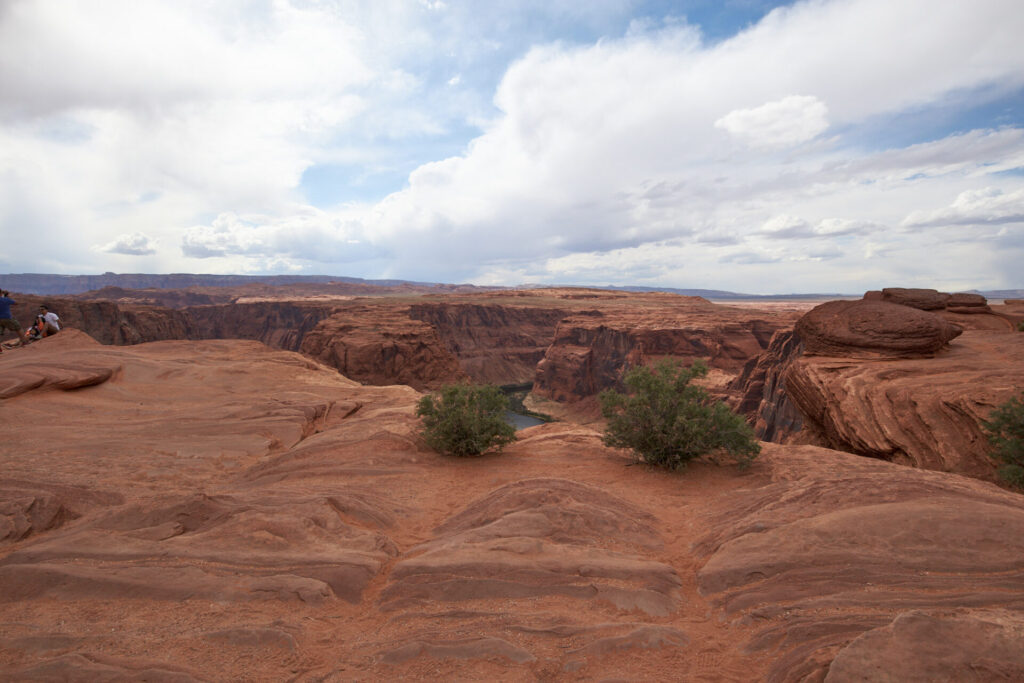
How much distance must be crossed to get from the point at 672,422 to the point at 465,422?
4227 mm

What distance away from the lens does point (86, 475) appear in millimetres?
8555

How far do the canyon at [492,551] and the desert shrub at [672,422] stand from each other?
47 centimetres

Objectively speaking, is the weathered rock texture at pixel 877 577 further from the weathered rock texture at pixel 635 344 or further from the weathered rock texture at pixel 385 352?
the weathered rock texture at pixel 385 352

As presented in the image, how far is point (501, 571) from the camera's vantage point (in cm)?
554

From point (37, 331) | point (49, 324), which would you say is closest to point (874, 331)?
point (49, 324)

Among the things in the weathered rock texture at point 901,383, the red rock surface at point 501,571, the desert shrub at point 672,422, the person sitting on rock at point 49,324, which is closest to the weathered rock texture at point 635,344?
the weathered rock texture at point 901,383

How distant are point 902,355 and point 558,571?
16297 millimetres

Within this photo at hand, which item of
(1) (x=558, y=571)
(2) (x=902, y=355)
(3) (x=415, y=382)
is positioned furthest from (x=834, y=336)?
(3) (x=415, y=382)

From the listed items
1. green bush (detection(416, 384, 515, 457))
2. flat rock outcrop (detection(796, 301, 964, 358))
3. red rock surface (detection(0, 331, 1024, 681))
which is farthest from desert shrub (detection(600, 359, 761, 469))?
flat rock outcrop (detection(796, 301, 964, 358))

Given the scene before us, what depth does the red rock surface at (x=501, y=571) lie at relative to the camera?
411cm

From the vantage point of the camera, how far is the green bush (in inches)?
420

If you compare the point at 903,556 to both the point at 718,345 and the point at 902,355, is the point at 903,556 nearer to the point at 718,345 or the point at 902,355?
the point at 902,355

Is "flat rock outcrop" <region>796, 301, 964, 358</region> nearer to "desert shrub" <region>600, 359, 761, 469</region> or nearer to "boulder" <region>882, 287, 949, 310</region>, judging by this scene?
"boulder" <region>882, 287, 949, 310</region>

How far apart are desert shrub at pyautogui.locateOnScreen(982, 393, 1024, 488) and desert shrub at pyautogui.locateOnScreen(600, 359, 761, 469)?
16.6 feet
